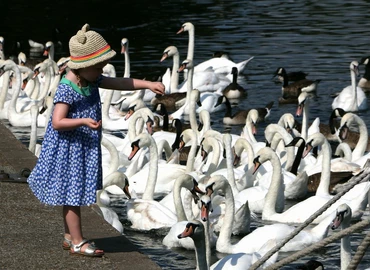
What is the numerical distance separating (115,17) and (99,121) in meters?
26.0

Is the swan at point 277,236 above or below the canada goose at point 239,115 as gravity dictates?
above

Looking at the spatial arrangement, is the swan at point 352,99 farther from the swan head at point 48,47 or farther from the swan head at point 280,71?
the swan head at point 48,47

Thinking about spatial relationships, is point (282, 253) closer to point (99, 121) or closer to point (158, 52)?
point (99, 121)

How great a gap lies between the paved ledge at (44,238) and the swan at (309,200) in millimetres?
3177

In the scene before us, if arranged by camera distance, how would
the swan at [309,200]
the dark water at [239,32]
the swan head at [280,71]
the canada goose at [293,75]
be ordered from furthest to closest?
the dark water at [239,32]
the canada goose at [293,75]
the swan head at [280,71]
the swan at [309,200]

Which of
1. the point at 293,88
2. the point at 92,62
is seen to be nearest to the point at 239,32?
the point at 293,88

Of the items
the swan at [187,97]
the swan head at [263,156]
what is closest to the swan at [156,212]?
the swan head at [263,156]

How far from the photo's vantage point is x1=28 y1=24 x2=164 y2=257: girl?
25.7 ft

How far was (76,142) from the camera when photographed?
797 cm

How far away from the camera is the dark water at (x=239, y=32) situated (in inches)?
862

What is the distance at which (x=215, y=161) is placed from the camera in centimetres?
1448

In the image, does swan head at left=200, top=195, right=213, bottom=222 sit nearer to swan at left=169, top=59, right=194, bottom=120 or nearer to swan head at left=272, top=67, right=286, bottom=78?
swan at left=169, top=59, right=194, bottom=120

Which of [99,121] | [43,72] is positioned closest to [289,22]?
[43,72]

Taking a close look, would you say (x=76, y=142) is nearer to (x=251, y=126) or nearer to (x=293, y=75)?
(x=251, y=126)
